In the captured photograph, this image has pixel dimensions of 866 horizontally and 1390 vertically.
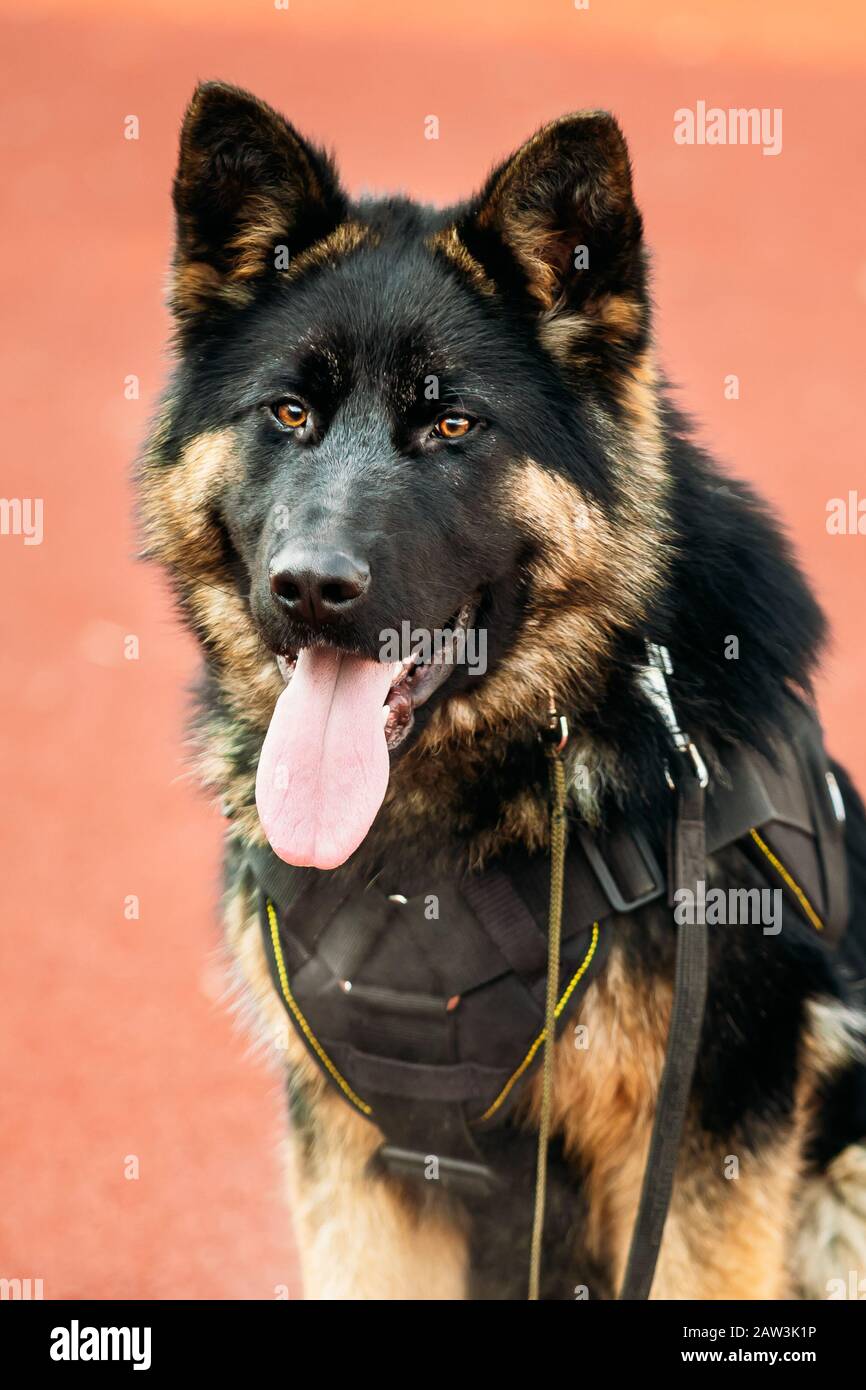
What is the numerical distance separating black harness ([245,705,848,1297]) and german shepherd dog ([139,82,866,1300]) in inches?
2.5

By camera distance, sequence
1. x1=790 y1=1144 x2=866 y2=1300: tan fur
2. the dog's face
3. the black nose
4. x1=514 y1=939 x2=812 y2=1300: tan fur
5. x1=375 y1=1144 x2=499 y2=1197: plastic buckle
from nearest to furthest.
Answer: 1. the black nose
2. the dog's face
3. x1=514 y1=939 x2=812 y2=1300: tan fur
4. x1=375 y1=1144 x2=499 y2=1197: plastic buckle
5. x1=790 y1=1144 x2=866 y2=1300: tan fur

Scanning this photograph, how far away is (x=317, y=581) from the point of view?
260 centimetres

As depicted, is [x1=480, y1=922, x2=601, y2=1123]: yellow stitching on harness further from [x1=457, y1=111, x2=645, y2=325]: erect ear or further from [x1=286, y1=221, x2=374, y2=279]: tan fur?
[x1=286, y1=221, x2=374, y2=279]: tan fur

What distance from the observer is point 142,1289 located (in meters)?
4.10

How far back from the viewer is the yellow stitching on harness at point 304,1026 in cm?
301

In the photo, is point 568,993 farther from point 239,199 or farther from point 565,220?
point 239,199

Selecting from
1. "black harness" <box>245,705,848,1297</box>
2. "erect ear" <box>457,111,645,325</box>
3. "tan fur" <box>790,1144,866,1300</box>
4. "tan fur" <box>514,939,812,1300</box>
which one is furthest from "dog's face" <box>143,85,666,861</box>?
"tan fur" <box>790,1144,866,1300</box>

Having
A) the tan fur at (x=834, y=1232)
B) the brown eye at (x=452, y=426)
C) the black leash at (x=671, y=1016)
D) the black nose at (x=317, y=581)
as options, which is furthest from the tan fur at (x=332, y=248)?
the tan fur at (x=834, y=1232)

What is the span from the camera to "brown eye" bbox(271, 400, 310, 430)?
295cm

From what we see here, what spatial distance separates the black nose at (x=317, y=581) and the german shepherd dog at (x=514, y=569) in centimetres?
9

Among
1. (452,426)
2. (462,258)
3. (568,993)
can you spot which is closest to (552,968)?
(568,993)
